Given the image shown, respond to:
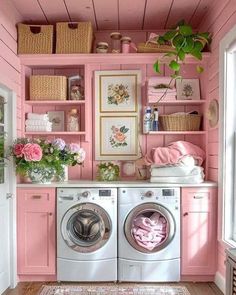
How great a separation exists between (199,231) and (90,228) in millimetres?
1037

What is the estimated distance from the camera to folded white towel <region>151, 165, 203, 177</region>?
3.15m

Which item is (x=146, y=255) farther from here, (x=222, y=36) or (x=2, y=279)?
(x=222, y=36)

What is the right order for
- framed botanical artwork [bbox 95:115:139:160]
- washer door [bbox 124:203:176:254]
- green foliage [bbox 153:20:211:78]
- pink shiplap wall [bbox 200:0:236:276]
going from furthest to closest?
1. framed botanical artwork [bbox 95:115:139:160]
2. green foliage [bbox 153:20:211:78]
3. washer door [bbox 124:203:176:254]
4. pink shiplap wall [bbox 200:0:236:276]

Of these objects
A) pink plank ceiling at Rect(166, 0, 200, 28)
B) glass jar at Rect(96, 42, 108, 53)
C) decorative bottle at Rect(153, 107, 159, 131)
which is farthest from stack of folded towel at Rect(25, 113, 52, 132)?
pink plank ceiling at Rect(166, 0, 200, 28)

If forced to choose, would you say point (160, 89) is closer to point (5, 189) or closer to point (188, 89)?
point (188, 89)

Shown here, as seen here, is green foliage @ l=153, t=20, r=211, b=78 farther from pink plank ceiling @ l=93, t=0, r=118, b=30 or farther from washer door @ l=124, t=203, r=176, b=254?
washer door @ l=124, t=203, r=176, b=254

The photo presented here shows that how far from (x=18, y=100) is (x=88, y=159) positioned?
953 millimetres

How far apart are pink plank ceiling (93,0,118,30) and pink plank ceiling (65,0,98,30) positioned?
0.17 ft

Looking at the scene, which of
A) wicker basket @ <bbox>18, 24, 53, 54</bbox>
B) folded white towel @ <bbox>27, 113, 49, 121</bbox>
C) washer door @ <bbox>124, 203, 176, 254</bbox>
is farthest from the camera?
folded white towel @ <bbox>27, 113, 49, 121</bbox>

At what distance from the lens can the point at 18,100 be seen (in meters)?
3.31

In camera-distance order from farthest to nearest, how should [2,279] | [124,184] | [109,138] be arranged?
[109,138] → [124,184] → [2,279]

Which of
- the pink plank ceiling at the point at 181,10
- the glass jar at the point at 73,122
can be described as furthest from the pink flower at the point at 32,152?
the pink plank ceiling at the point at 181,10

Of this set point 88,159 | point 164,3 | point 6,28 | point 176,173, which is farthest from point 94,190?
point 164,3

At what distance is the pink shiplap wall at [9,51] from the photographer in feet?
9.41
